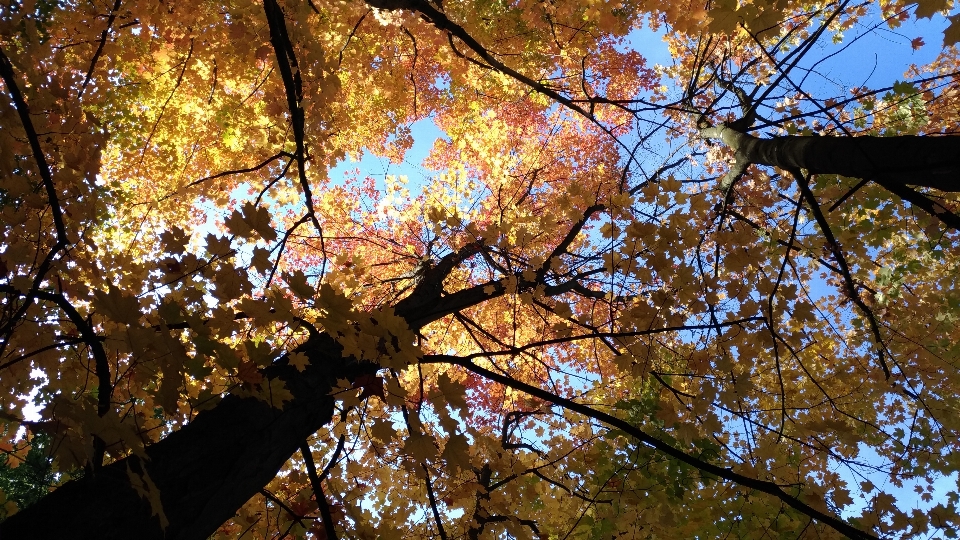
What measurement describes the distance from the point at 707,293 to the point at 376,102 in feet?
22.7

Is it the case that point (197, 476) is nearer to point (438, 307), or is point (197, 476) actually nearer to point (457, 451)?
point (457, 451)

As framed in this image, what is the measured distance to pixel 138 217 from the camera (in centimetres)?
917

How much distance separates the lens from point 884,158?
6.86ft

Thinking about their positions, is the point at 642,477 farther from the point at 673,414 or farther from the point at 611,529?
the point at 673,414

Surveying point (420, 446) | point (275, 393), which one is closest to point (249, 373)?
point (275, 393)

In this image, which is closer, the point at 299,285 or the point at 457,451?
the point at 299,285

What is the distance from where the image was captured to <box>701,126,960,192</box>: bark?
187 centimetres

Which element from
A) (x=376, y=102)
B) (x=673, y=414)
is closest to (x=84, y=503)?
(x=673, y=414)

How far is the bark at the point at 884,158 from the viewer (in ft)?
6.14

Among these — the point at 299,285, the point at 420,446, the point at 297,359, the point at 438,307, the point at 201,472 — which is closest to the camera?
the point at 299,285

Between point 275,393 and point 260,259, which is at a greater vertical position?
point 260,259

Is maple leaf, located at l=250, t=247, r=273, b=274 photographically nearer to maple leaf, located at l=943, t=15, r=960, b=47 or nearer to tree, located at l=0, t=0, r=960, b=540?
tree, located at l=0, t=0, r=960, b=540

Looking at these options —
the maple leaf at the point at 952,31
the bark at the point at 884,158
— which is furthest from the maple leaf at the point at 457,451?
the maple leaf at the point at 952,31

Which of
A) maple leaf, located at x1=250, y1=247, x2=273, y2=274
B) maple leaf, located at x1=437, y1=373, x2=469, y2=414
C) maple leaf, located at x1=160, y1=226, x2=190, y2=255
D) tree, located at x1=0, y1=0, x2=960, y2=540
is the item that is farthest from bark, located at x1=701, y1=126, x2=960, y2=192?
maple leaf, located at x1=160, y1=226, x2=190, y2=255
